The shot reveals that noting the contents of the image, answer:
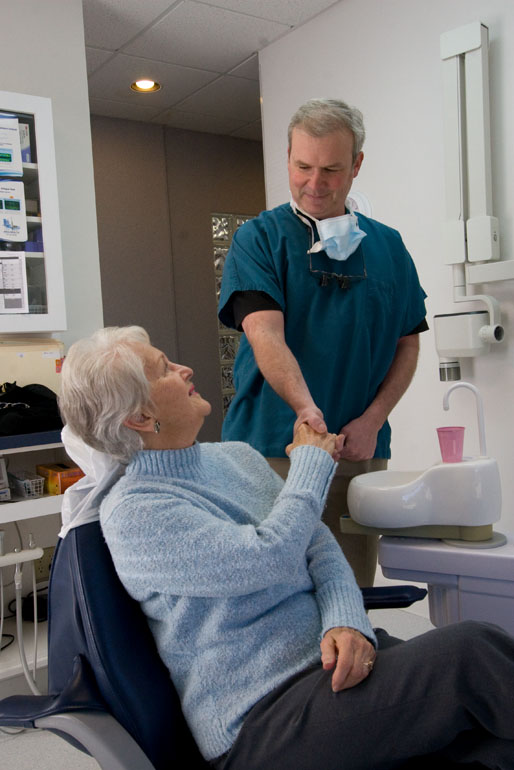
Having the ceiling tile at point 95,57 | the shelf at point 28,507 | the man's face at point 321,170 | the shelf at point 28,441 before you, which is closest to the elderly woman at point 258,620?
the man's face at point 321,170

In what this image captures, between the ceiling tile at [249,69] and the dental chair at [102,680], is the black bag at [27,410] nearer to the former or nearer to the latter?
the dental chair at [102,680]

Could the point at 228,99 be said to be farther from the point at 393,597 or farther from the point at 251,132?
the point at 393,597

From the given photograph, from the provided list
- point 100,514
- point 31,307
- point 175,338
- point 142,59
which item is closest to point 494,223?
point 31,307

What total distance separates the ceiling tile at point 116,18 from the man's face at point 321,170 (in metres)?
1.85

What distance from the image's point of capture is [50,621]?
1.18 m

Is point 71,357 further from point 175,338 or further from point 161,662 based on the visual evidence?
point 175,338

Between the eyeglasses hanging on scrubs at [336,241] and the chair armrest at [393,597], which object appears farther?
the eyeglasses hanging on scrubs at [336,241]

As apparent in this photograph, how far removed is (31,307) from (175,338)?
2.12 metres

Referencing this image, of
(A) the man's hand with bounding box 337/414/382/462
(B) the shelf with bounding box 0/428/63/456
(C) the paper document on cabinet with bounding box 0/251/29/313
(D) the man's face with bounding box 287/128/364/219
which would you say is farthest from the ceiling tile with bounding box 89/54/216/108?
(A) the man's hand with bounding box 337/414/382/462

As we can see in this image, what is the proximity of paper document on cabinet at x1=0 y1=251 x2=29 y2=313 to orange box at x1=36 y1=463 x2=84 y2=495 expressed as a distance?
1.94ft

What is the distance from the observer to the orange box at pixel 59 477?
250 centimetres

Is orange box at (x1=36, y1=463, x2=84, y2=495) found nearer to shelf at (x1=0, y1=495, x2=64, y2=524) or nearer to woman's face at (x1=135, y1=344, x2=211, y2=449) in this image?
shelf at (x1=0, y1=495, x2=64, y2=524)

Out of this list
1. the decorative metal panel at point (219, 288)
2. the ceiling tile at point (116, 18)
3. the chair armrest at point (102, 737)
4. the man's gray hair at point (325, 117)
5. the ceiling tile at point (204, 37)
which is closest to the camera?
the chair armrest at point (102, 737)

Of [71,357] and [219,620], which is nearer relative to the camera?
[219,620]
